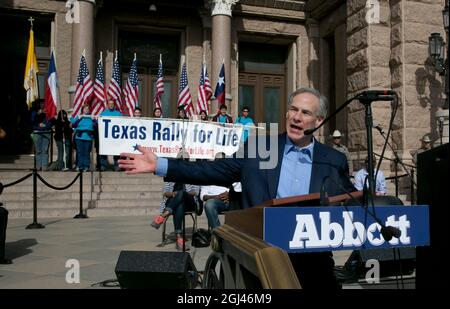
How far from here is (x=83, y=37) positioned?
→ 556 inches

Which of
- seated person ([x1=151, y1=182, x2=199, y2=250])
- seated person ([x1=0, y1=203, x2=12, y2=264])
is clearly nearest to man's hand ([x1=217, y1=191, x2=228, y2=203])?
seated person ([x1=151, y1=182, x2=199, y2=250])

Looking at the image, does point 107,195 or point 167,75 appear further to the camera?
point 167,75

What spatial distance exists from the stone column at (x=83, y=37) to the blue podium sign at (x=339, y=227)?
43.8ft

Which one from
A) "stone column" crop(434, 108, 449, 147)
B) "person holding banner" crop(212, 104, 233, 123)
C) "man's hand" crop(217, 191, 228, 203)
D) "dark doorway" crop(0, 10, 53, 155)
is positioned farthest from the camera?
"dark doorway" crop(0, 10, 53, 155)

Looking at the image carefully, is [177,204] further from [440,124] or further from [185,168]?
[440,124]

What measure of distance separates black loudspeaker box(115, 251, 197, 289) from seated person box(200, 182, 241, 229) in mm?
3626

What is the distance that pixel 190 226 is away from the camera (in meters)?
9.57

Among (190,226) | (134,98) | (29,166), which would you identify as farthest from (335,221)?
(29,166)

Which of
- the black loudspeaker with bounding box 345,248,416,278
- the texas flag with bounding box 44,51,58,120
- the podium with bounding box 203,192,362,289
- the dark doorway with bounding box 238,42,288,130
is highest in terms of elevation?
the dark doorway with bounding box 238,42,288,130

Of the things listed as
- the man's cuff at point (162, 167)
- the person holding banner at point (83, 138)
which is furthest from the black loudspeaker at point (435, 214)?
the person holding banner at point (83, 138)

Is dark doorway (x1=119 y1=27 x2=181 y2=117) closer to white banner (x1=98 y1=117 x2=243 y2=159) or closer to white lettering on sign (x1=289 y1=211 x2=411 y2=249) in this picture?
white banner (x1=98 y1=117 x2=243 y2=159)

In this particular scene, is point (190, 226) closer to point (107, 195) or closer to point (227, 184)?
point (107, 195)

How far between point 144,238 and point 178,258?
4569mm

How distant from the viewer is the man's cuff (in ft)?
9.40
